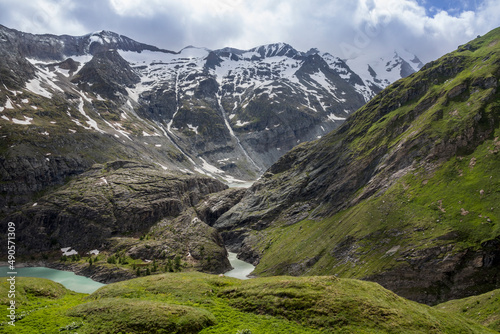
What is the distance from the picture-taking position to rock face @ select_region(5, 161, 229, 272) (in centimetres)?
12250

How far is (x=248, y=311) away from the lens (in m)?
29.9

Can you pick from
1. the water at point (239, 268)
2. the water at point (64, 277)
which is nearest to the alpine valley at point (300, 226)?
the water at point (64, 277)

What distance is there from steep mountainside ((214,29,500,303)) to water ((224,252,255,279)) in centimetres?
410

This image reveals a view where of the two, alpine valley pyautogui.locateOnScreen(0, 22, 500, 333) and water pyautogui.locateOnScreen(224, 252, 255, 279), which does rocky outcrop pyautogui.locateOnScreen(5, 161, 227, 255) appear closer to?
alpine valley pyautogui.locateOnScreen(0, 22, 500, 333)

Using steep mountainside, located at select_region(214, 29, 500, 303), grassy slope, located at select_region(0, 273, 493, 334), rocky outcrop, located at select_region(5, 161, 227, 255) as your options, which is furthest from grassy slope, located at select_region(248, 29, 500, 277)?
rocky outcrop, located at select_region(5, 161, 227, 255)

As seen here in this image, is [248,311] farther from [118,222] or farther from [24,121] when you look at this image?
[24,121]

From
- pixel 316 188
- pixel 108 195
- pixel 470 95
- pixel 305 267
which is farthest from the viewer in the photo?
pixel 108 195

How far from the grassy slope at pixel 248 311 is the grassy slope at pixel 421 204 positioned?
1606 inches

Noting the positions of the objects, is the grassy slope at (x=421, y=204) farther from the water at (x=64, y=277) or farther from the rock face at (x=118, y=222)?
the water at (x=64, y=277)

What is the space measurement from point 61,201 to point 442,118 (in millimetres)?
163216

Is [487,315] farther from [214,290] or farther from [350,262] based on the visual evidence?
[350,262]

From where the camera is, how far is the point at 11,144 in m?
161

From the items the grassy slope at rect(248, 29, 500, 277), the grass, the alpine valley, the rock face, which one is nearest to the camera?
the alpine valley

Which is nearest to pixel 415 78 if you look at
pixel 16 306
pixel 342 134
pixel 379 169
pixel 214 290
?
pixel 342 134
